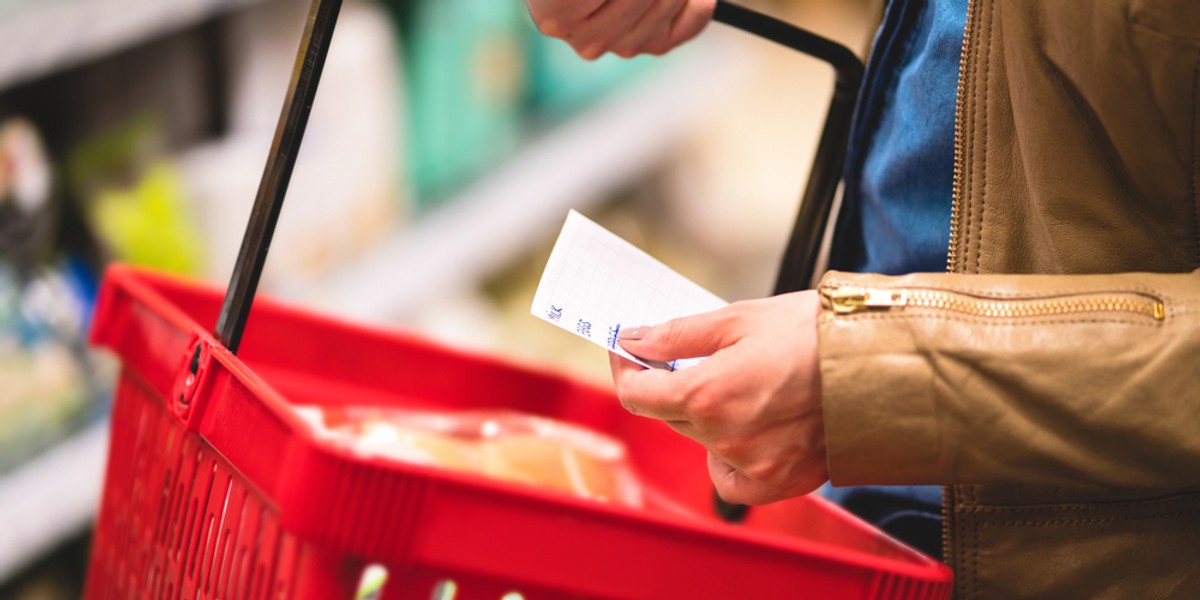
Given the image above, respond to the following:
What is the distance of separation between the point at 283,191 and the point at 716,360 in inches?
13.2

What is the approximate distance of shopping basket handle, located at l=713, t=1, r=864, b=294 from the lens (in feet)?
3.32

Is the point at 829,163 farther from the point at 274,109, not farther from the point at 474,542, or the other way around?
the point at 274,109

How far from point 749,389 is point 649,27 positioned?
451 millimetres

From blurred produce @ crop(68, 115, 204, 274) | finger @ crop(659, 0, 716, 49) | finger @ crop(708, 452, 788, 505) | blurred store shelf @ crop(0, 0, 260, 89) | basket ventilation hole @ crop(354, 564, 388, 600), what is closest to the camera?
finger @ crop(708, 452, 788, 505)

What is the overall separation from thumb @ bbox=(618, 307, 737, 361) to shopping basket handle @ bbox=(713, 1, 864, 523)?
34 centimetres

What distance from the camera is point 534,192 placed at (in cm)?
243

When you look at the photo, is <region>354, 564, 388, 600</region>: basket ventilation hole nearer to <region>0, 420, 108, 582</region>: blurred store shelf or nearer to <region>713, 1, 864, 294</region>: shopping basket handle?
<region>713, 1, 864, 294</region>: shopping basket handle

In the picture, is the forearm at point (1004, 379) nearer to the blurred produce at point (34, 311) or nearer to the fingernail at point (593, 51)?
the fingernail at point (593, 51)

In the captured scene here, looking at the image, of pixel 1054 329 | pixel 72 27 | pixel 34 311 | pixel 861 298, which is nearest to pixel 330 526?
pixel 861 298

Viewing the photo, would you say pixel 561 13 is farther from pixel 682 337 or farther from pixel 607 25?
pixel 682 337

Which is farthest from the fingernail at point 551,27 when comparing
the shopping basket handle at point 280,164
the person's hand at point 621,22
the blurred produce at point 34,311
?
the blurred produce at point 34,311

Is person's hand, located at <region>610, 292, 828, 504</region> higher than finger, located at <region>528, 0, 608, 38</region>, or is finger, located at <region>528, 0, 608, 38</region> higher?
finger, located at <region>528, 0, 608, 38</region>

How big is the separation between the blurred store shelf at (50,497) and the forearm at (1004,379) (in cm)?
114

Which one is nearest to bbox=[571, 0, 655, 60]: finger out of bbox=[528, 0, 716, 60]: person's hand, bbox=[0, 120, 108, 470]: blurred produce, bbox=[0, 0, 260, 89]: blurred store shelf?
bbox=[528, 0, 716, 60]: person's hand
